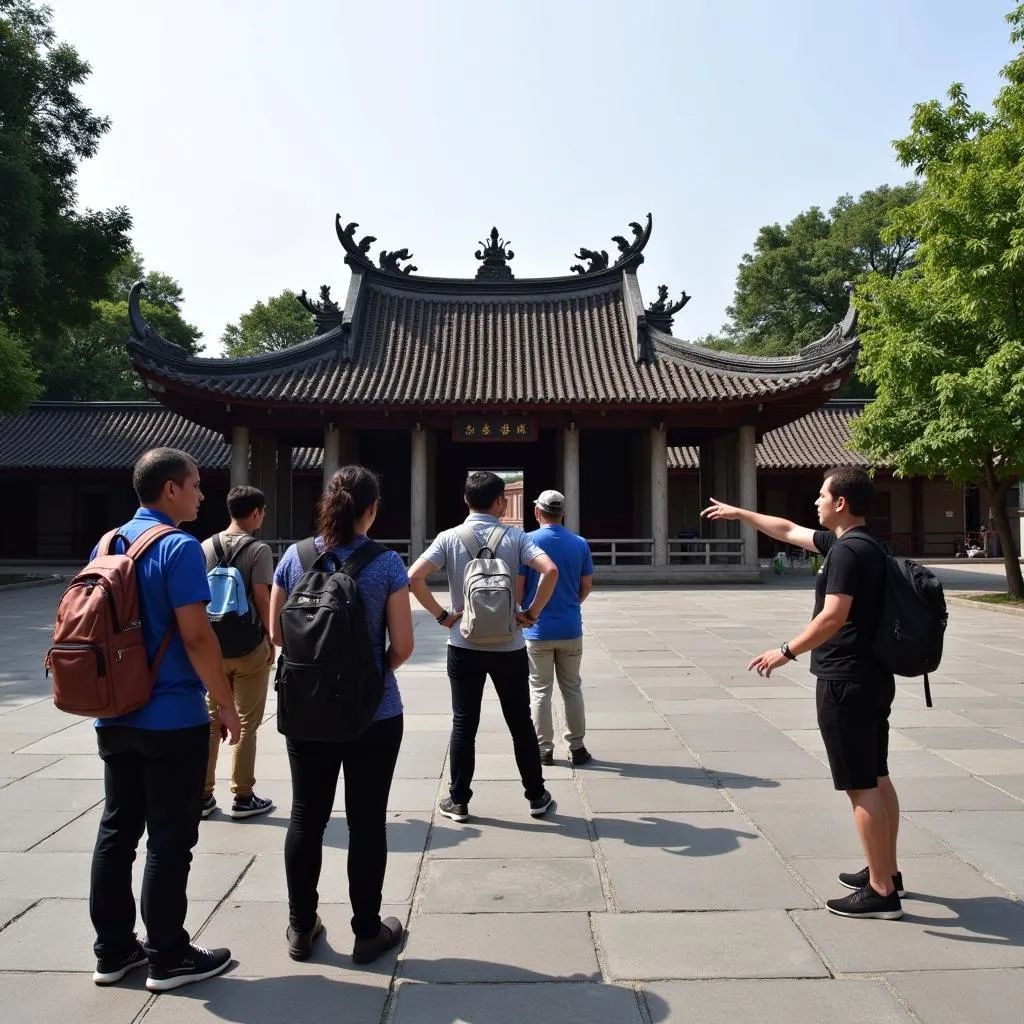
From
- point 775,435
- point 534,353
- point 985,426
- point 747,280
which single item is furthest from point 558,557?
point 747,280

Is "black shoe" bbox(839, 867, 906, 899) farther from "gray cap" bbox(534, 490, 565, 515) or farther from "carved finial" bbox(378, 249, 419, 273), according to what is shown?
"carved finial" bbox(378, 249, 419, 273)

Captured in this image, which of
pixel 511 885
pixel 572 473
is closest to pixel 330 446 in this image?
pixel 572 473

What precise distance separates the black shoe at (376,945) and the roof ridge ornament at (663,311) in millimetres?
18690

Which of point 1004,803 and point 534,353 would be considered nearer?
point 1004,803

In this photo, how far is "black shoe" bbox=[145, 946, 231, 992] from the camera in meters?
2.69

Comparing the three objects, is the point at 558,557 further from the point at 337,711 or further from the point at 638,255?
the point at 638,255

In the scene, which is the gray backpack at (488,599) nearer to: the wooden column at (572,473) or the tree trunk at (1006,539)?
the tree trunk at (1006,539)

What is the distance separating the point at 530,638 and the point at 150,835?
8.36 ft

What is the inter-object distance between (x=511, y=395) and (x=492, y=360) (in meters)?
2.21

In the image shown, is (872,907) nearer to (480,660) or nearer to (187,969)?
(480,660)

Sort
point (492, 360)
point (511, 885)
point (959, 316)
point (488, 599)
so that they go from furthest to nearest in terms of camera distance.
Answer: point (492, 360) < point (959, 316) < point (488, 599) < point (511, 885)

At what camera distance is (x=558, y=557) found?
196 inches

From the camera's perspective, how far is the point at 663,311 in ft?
67.3

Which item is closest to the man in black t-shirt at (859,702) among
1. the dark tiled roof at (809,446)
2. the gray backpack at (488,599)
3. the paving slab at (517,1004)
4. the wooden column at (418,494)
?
the paving slab at (517,1004)
